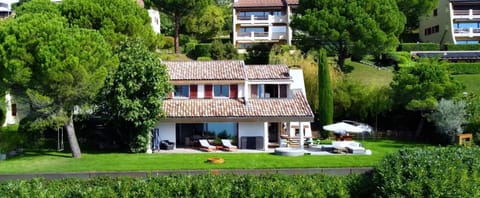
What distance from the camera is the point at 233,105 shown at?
122ft

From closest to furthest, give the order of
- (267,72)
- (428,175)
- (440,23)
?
(428,175)
(267,72)
(440,23)

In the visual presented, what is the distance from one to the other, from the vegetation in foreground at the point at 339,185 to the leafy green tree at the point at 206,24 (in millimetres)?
52913

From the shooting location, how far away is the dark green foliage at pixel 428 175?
15320mm

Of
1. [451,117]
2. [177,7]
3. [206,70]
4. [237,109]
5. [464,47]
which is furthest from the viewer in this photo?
[464,47]

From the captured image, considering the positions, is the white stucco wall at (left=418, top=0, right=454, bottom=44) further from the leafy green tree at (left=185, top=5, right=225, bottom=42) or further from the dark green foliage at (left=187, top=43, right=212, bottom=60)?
the dark green foliage at (left=187, top=43, right=212, bottom=60)

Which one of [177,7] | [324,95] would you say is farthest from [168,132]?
[177,7]

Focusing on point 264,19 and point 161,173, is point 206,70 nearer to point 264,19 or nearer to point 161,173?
point 161,173

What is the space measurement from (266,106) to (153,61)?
836cm

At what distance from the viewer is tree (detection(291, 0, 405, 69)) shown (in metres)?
52.9

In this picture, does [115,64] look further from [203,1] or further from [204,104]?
[203,1]

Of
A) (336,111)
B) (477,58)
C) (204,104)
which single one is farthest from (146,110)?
(477,58)

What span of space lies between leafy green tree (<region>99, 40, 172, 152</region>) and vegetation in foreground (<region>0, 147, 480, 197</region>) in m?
15.2

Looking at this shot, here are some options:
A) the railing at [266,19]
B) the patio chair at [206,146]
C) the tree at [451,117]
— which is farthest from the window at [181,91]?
the railing at [266,19]

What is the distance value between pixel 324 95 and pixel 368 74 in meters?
15.4
